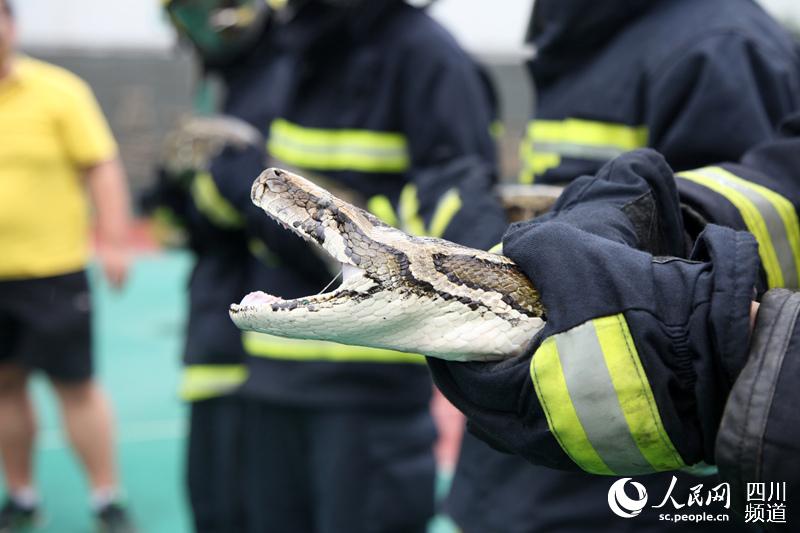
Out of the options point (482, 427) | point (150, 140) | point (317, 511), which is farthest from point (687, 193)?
point (150, 140)

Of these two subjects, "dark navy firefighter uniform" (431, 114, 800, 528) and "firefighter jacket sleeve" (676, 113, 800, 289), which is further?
→ "firefighter jacket sleeve" (676, 113, 800, 289)

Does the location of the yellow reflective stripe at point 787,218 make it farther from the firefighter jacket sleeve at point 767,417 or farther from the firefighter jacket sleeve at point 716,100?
the firefighter jacket sleeve at point 767,417

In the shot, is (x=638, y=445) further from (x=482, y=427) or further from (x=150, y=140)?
(x=150, y=140)

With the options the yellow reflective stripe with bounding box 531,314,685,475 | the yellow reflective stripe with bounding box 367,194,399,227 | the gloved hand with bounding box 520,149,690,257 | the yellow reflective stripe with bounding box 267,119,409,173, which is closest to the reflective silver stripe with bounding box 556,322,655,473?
the yellow reflective stripe with bounding box 531,314,685,475

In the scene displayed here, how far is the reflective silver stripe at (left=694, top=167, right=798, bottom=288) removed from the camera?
5.28 ft

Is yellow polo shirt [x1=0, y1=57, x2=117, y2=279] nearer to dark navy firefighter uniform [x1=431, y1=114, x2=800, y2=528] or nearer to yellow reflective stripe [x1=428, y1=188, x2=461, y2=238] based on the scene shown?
yellow reflective stripe [x1=428, y1=188, x2=461, y2=238]

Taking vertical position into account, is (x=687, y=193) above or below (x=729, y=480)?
above

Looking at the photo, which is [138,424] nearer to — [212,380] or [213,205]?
[212,380]

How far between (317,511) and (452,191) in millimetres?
1503

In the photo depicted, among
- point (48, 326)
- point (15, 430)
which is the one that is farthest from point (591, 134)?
point (15, 430)

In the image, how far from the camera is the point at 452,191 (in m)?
2.26

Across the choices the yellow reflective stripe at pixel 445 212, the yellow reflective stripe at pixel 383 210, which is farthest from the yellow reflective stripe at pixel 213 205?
the yellow reflective stripe at pixel 445 212

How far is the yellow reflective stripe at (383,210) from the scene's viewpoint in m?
2.90

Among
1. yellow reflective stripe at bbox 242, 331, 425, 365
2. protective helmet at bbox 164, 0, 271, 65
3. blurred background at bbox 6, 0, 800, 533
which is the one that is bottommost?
blurred background at bbox 6, 0, 800, 533
